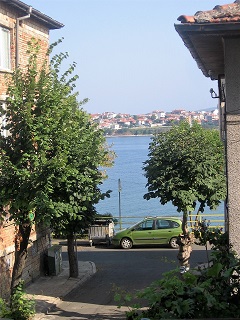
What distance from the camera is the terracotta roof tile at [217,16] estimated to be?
30.3 feet

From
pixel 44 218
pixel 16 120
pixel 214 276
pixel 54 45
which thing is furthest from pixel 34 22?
pixel 214 276

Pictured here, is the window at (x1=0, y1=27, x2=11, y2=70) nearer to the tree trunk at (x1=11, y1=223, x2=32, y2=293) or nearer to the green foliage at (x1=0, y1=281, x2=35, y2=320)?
the tree trunk at (x1=11, y1=223, x2=32, y2=293)

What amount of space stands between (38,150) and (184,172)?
482 centimetres

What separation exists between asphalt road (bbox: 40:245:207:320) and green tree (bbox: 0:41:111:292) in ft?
8.16

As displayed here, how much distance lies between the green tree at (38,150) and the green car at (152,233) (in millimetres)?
13221

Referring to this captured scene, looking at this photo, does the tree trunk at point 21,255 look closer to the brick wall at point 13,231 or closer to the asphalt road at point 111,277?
the asphalt road at point 111,277

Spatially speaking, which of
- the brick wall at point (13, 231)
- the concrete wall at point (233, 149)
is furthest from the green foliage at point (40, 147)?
the concrete wall at point (233, 149)

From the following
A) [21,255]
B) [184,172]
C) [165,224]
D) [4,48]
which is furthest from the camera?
[165,224]

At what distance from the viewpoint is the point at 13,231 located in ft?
63.1

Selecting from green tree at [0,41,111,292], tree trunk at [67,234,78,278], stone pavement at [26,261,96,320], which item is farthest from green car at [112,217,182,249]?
green tree at [0,41,111,292]

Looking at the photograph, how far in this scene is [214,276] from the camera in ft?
25.4

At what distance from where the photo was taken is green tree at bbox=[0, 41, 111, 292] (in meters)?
14.5

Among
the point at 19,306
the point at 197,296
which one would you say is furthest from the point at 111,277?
the point at 197,296

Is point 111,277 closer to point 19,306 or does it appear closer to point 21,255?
point 21,255
